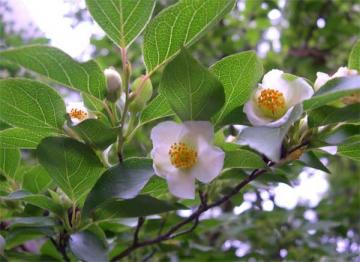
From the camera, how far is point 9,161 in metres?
Answer: 0.77

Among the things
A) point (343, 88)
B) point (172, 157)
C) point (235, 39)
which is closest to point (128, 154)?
point (172, 157)

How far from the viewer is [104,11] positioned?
0.58 meters

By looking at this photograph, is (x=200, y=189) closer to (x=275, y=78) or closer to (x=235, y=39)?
(x=275, y=78)

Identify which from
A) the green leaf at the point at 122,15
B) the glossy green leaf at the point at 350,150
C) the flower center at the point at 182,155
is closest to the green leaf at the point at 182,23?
the green leaf at the point at 122,15

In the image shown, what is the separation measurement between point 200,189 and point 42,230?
0.25m

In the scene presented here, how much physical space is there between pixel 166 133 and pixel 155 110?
47mm

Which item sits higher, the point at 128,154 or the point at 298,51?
the point at 128,154

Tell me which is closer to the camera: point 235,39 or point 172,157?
point 172,157

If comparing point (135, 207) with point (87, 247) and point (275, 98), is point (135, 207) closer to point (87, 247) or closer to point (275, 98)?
point (87, 247)

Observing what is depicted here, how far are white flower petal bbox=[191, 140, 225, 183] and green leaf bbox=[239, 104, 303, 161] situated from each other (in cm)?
5

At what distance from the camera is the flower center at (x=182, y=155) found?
0.62 meters

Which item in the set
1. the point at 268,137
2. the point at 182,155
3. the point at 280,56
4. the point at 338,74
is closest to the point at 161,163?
the point at 182,155

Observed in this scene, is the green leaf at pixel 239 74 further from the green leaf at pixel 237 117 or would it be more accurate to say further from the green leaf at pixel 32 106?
the green leaf at pixel 32 106

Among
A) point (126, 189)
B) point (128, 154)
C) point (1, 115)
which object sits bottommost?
point (128, 154)
